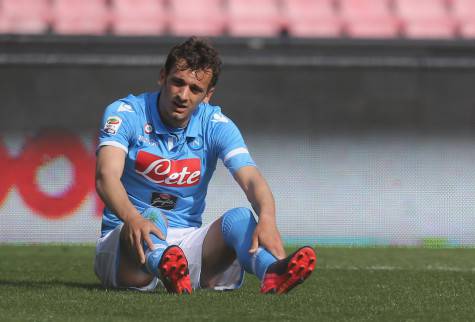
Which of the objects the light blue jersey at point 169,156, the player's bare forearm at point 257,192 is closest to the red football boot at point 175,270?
the player's bare forearm at point 257,192

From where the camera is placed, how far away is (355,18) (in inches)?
491

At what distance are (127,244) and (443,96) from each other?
8066mm

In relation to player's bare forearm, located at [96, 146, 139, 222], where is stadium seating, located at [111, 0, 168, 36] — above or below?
above

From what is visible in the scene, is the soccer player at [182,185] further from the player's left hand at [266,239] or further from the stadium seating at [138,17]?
the stadium seating at [138,17]

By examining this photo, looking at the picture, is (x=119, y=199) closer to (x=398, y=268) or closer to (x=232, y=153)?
(x=232, y=153)

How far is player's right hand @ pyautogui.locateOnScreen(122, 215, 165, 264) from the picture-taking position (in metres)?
5.36

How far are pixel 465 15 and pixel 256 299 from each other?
798 cm

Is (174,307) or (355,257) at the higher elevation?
(174,307)

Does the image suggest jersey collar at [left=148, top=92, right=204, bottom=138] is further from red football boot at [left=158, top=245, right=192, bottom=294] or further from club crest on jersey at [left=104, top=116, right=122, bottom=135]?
red football boot at [left=158, top=245, right=192, bottom=294]

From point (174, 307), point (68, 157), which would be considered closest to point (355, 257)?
point (68, 157)

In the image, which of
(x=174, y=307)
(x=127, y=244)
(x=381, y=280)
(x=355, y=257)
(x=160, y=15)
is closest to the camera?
(x=174, y=307)

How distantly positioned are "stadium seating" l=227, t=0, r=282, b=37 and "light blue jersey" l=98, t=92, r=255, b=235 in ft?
19.7

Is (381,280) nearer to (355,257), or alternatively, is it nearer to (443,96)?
(355,257)

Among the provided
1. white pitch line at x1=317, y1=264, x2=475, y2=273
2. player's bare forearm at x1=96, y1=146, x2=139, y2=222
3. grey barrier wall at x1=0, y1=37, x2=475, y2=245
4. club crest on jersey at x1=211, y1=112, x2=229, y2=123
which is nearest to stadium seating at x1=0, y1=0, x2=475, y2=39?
grey barrier wall at x1=0, y1=37, x2=475, y2=245
